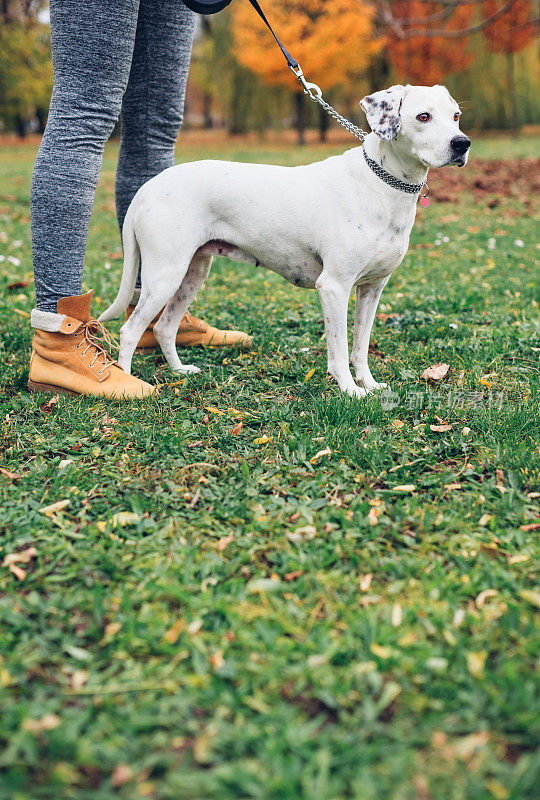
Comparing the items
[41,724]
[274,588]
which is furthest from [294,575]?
[41,724]

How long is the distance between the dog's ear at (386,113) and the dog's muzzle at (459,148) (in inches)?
9.7

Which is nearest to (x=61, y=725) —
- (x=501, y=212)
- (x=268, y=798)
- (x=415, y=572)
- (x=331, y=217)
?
(x=268, y=798)

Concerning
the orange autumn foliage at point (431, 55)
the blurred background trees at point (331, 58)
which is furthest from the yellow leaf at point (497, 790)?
the orange autumn foliage at point (431, 55)

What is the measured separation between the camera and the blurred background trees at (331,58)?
84.4 feet

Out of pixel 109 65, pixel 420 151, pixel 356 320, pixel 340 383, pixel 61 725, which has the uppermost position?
pixel 109 65

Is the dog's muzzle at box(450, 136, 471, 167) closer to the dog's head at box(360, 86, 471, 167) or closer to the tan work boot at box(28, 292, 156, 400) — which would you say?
the dog's head at box(360, 86, 471, 167)

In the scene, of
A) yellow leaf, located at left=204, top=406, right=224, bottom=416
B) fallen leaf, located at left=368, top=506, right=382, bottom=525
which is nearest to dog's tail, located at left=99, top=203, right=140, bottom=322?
yellow leaf, located at left=204, top=406, right=224, bottom=416

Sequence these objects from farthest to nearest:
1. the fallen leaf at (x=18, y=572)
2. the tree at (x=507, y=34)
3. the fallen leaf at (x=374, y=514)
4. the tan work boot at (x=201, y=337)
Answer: the tree at (x=507, y=34)
the tan work boot at (x=201, y=337)
the fallen leaf at (x=374, y=514)
the fallen leaf at (x=18, y=572)

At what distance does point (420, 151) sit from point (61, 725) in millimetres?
2494

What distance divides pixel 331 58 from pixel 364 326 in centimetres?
2657

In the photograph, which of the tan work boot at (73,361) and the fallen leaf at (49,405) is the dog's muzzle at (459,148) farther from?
the fallen leaf at (49,405)

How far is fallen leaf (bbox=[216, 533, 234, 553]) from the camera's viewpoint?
6.89 ft

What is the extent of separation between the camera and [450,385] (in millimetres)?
3312

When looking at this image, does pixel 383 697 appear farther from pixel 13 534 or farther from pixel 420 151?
pixel 420 151
